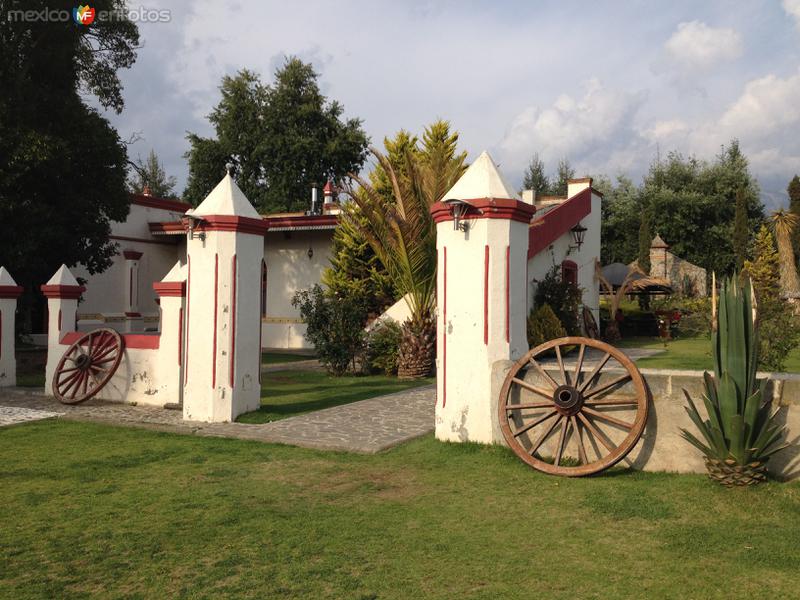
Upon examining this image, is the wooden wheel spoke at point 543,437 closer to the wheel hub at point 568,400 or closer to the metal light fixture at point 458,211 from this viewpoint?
the wheel hub at point 568,400

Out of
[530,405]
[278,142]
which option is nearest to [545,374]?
[530,405]

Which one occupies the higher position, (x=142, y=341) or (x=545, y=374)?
(x=142, y=341)

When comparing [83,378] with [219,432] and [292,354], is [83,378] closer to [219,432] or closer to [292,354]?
[219,432]

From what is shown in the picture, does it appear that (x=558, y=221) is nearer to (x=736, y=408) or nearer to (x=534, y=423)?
(x=534, y=423)

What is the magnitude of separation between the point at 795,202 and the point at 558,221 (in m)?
25.4

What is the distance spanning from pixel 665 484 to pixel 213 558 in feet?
11.2

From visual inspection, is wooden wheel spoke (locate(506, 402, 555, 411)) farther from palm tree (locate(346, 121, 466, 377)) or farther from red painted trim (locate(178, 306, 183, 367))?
palm tree (locate(346, 121, 466, 377))

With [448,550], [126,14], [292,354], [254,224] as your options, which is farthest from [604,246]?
[448,550]

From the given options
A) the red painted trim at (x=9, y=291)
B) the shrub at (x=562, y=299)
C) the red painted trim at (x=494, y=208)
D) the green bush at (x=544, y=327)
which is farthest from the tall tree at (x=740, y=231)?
the red painted trim at (x=9, y=291)

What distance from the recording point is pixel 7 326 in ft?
40.5

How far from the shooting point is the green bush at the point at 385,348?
1353cm

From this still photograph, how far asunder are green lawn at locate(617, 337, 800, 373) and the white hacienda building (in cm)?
203

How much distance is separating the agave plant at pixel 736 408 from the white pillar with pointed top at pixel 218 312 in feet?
17.9

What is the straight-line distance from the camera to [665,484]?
543 cm
